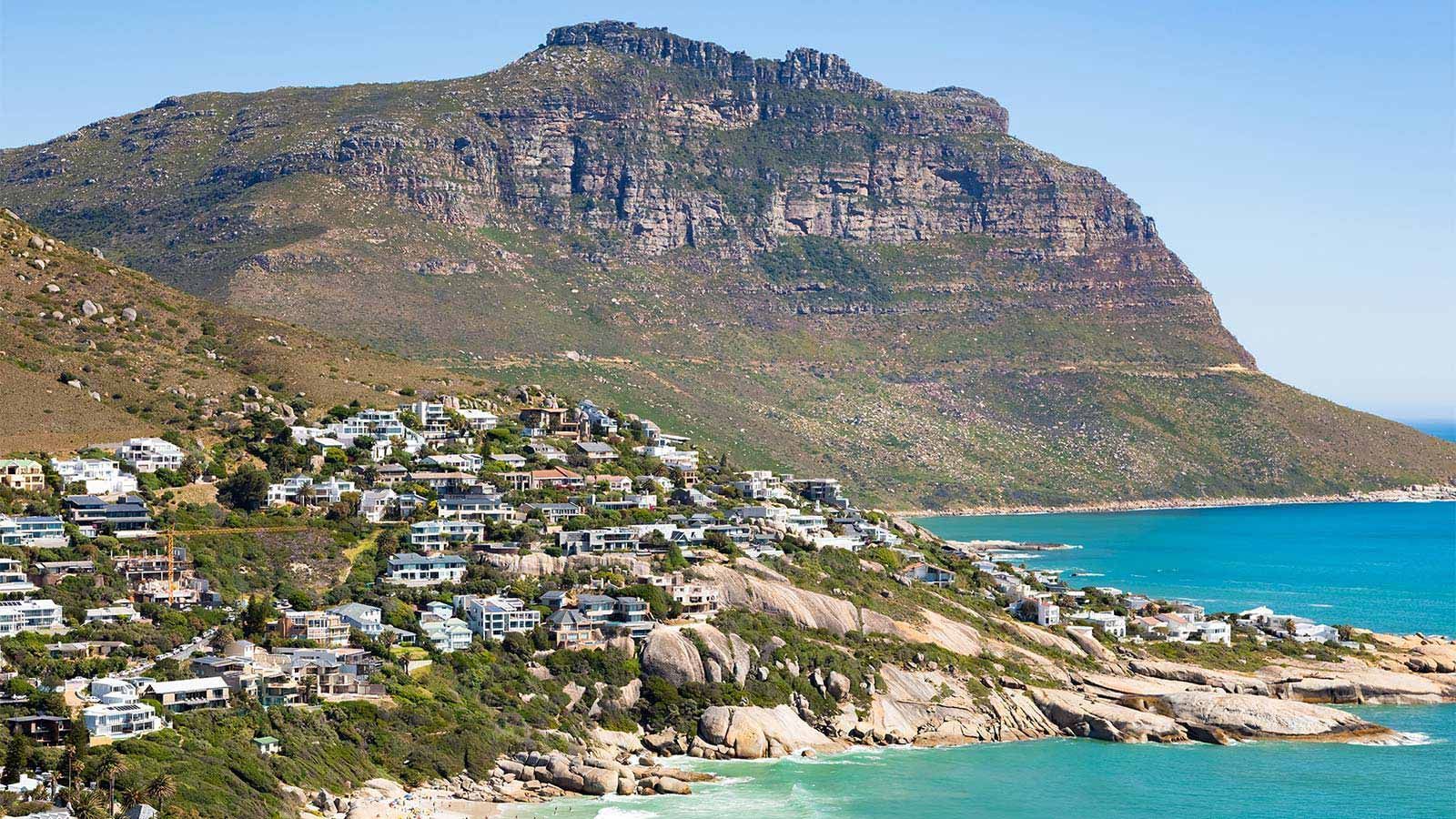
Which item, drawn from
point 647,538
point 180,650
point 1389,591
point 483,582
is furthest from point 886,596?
point 1389,591

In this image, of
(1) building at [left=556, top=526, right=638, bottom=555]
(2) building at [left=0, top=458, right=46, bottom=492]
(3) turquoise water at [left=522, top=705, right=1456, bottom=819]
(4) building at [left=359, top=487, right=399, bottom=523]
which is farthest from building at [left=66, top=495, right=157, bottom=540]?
(3) turquoise water at [left=522, top=705, right=1456, bottom=819]

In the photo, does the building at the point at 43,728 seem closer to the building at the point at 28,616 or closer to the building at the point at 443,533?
the building at the point at 28,616

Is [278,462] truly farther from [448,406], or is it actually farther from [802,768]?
[802,768]

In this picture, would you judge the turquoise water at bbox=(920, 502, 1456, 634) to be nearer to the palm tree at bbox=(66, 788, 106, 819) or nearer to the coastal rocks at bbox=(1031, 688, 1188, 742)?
the coastal rocks at bbox=(1031, 688, 1188, 742)

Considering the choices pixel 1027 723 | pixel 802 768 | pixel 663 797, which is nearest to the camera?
pixel 663 797

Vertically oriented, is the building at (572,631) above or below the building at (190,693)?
above

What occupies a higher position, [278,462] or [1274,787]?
[278,462]

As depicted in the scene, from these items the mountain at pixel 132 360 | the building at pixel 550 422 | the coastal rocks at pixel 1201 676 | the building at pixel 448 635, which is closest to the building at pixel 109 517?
the mountain at pixel 132 360
